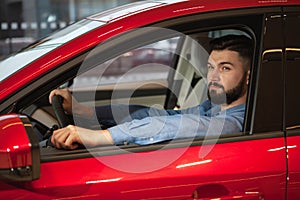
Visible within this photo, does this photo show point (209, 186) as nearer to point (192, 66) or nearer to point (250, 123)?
point (250, 123)

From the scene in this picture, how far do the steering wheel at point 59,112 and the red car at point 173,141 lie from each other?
272 millimetres

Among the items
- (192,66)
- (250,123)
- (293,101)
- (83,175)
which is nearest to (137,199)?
(83,175)

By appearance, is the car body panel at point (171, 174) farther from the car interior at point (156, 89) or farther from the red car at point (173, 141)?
the car interior at point (156, 89)

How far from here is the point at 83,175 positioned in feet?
5.71

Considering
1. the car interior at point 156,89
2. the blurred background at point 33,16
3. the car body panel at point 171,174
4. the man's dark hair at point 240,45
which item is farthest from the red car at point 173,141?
the blurred background at point 33,16

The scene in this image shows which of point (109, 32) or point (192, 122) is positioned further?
point (192, 122)

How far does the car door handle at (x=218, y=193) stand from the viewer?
180cm

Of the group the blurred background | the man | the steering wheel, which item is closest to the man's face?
the man

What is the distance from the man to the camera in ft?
6.27

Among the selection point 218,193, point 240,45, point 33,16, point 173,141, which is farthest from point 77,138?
point 33,16

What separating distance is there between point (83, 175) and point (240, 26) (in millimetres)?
771

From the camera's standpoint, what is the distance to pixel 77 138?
6.15ft

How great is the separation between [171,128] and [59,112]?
1.65ft

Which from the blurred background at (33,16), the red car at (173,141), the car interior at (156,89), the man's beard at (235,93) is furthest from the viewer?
the blurred background at (33,16)
